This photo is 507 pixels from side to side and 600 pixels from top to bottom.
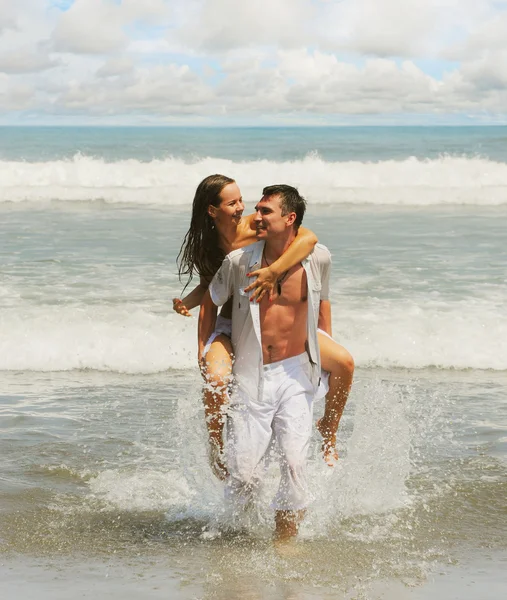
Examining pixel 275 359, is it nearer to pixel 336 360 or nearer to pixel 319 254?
pixel 336 360

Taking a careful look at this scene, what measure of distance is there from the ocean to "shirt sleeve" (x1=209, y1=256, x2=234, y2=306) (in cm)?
95

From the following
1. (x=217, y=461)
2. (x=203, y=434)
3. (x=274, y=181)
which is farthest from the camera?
(x=274, y=181)

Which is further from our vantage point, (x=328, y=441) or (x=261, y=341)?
(x=328, y=441)

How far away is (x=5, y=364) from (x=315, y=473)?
4.64m

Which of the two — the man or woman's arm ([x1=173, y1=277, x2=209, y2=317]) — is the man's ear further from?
woman's arm ([x1=173, y1=277, x2=209, y2=317])

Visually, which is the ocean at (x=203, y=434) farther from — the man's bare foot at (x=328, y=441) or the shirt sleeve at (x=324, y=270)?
the shirt sleeve at (x=324, y=270)

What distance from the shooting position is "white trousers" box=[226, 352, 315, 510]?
4.67 metres

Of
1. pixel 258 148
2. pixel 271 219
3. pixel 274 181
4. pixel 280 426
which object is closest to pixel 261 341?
pixel 280 426

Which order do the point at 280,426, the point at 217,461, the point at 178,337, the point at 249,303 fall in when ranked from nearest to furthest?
the point at 249,303, the point at 280,426, the point at 217,461, the point at 178,337

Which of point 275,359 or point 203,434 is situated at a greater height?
point 275,359

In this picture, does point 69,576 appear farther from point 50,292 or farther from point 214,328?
point 50,292

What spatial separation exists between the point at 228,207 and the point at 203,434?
144 cm

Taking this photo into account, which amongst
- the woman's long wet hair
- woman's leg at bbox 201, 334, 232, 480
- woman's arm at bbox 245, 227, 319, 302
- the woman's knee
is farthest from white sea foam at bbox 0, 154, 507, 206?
woman's arm at bbox 245, 227, 319, 302

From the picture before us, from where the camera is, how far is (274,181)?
32875mm
